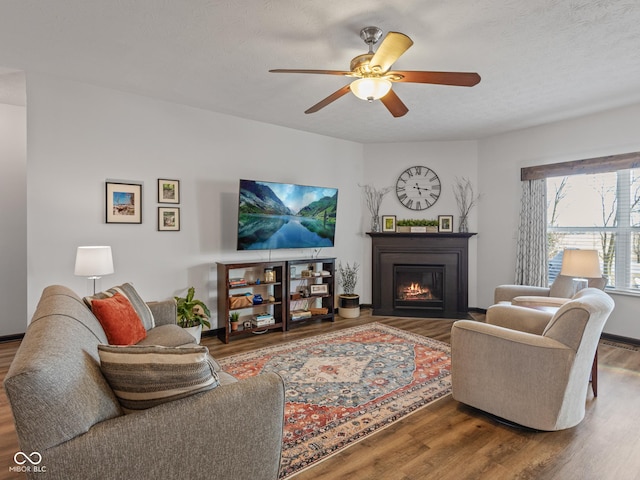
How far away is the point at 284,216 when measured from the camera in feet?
15.3

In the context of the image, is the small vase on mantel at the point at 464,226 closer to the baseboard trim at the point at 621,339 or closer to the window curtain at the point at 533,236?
the window curtain at the point at 533,236

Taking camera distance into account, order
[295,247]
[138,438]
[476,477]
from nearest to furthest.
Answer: [138,438]
[476,477]
[295,247]

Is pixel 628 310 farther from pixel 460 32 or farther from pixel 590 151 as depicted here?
pixel 460 32

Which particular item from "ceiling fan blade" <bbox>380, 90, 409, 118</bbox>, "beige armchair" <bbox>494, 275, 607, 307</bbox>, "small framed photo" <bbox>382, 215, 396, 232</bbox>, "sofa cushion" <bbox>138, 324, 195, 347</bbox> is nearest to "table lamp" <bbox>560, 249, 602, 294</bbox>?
"beige armchair" <bbox>494, 275, 607, 307</bbox>

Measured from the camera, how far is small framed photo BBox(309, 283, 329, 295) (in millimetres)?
5055

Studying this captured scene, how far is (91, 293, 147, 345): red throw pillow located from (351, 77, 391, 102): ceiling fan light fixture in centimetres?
226

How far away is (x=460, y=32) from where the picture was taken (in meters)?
2.55

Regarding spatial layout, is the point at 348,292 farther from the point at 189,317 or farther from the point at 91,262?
the point at 91,262

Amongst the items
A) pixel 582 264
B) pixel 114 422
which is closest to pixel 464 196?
pixel 582 264

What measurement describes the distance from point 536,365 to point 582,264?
159cm

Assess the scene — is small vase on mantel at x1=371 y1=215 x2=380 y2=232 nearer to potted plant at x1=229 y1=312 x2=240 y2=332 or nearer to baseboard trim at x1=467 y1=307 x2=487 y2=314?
baseboard trim at x1=467 y1=307 x2=487 y2=314

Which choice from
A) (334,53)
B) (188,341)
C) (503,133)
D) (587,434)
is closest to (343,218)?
(503,133)

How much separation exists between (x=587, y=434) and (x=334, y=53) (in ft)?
10.7

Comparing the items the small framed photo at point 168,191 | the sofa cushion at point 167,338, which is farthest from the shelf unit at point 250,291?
the sofa cushion at point 167,338
